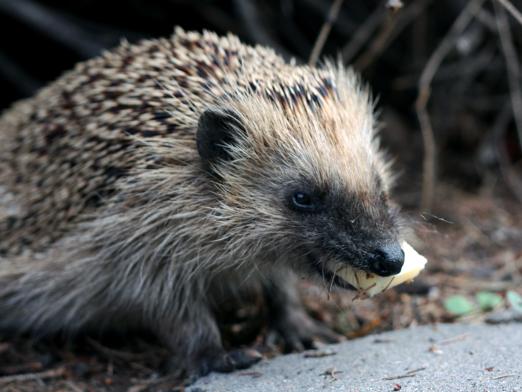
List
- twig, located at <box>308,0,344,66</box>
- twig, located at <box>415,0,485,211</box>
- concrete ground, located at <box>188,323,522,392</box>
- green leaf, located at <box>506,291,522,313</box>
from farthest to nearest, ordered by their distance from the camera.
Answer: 1. twig, located at <box>415,0,485,211</box>
2. twig, located at <box>308,0,344,66</box>
3. green leaf, located at <box>506,291,522,313</box>
4. concrete ground, located at <box>188,323,522,392</box>

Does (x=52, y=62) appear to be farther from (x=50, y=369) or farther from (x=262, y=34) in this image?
(x=50, y=369)

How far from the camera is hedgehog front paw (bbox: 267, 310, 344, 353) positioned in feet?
12.2

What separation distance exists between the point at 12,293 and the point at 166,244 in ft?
3.45

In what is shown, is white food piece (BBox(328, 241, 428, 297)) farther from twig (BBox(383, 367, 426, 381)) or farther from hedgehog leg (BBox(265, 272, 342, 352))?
hedgehog leg (BBox(265, 272, 342, 352))

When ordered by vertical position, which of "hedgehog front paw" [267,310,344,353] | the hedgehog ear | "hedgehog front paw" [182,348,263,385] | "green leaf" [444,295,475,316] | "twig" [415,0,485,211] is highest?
"twig" [415,0,485,211]

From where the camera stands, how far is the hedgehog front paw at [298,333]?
12.2 ft

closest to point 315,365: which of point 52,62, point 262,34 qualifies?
point 262,34

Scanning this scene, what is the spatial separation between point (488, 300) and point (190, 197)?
73.5 inches

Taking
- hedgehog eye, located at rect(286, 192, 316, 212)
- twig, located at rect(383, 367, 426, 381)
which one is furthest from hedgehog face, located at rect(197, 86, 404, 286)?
twig, located at rect(383, 367, 426, 381)

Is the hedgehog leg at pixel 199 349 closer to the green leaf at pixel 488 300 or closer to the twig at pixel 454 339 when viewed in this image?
the twig at pixel 454 339

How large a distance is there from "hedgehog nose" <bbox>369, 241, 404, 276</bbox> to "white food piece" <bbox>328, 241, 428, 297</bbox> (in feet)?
0.47

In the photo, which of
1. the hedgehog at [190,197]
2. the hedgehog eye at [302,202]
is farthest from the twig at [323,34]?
the hedgehog eye at [302,202]

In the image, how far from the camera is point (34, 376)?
3430mm

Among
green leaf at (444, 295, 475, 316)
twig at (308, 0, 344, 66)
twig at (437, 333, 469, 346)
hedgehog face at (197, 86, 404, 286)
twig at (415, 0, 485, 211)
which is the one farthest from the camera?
twig at (415, 0, 485, 211)
